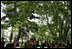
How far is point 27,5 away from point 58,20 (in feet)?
5.25

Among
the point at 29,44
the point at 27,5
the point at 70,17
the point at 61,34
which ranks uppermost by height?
the point at 27,5

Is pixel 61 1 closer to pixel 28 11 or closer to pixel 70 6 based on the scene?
pixel 70 6

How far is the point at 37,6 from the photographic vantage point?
6.56 m

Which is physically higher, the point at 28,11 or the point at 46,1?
the point at 46,1

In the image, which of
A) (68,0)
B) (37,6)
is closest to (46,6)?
(37,6)

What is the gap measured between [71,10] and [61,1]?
3.40 feet

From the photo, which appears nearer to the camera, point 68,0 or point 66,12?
point 68,0

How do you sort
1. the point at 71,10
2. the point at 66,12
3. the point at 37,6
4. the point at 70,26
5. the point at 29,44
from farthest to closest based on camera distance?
the point at 29,44, the point at 37,6, the point at 66,12, the point at 70,26, the point at 71,10

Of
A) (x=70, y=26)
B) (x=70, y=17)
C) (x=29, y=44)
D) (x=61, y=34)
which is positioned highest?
(x=70, y=17)

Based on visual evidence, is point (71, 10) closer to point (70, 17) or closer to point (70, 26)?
point (70, 17)

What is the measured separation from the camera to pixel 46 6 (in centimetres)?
607

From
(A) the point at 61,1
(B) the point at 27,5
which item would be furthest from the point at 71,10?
(B) the point at 27,5

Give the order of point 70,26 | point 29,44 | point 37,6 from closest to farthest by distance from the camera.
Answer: point 70,26 → point 37,6 → point 29,44

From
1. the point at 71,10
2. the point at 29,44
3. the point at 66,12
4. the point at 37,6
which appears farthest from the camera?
the point at 29,44
